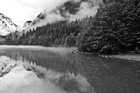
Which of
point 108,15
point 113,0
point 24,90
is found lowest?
point 24,90

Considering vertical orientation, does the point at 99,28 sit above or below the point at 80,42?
above

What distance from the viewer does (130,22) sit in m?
39.2

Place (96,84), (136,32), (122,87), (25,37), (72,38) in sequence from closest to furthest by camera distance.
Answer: (122,87), (96,84), (136,32), (72,38), (25,37)

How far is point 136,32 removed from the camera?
126 ft

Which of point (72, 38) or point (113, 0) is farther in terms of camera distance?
point (72, 38)

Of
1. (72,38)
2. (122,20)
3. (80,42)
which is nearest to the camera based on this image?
(122,20)

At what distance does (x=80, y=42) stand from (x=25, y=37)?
14032 cm

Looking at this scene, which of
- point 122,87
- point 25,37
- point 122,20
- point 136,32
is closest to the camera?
point 122,87

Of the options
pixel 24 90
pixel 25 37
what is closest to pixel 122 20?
pixel 24 90

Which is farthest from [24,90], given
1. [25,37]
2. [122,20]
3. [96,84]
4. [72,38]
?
[25,37]

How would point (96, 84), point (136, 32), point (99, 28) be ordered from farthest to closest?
point (99, 28)
point (136, 32)
point (96, 84)

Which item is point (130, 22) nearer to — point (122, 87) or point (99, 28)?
point (99, 28)

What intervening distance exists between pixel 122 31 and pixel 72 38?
5368 cm

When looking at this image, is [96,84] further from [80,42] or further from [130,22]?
[80,42]
